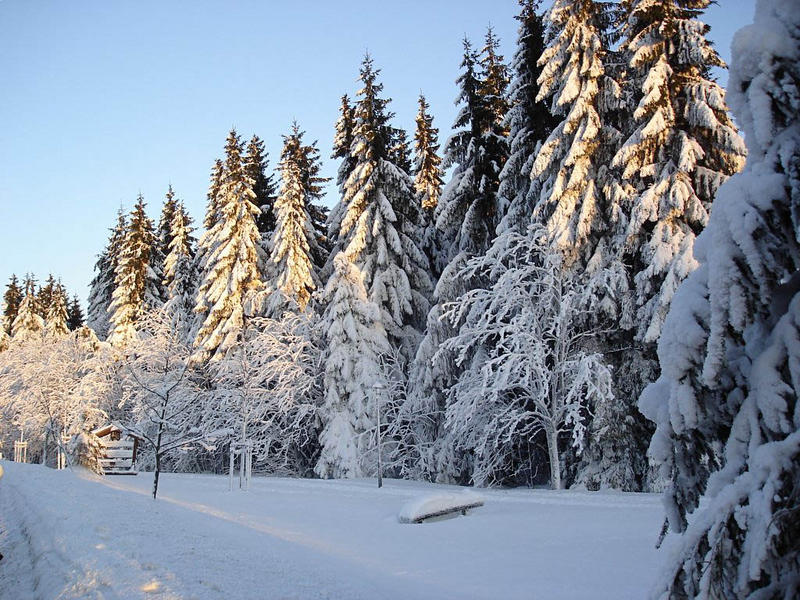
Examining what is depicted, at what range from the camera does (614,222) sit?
1859 centimetres

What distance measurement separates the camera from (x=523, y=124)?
22.3m

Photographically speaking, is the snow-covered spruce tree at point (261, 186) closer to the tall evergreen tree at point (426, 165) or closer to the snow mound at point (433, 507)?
the tall evergreen tree at point (426, 165)

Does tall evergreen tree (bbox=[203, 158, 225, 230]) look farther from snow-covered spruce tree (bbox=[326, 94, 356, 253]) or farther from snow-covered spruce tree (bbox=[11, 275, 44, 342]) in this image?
snow-covered spruce tree (bbox=[11, 275, 44, 342])

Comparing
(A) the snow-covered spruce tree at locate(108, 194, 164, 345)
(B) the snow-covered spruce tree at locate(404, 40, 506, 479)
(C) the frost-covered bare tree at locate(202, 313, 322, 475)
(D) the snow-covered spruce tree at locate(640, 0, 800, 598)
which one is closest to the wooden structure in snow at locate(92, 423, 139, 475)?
(C) the frost-covered bare tree at locate(202, 313, 322, 475)

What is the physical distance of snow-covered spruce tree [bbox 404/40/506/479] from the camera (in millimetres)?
22828

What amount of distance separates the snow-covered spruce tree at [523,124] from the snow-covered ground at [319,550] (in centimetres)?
1053

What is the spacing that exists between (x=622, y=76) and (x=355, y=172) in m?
12.2

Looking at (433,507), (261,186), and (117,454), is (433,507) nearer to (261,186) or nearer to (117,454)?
(117,454)

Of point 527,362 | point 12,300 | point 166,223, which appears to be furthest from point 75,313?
point 527,362

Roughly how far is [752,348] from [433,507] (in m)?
10.2

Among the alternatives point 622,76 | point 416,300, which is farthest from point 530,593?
point 416,300

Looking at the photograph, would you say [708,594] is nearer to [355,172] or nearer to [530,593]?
[530,593]

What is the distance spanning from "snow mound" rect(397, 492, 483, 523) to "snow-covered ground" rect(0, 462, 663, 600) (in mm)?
274

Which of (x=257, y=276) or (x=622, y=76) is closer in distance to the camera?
(x=622, y=76)
